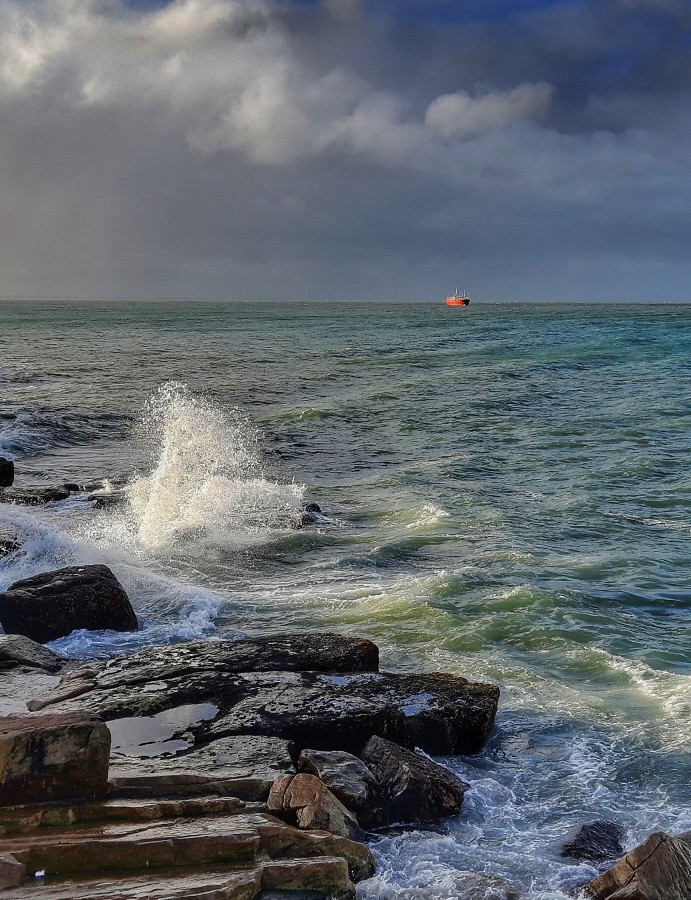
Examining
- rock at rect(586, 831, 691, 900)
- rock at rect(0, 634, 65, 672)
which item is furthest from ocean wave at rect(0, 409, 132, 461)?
rock at rect(586, 831, 691, 900)

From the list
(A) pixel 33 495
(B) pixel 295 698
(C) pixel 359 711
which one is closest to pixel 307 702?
(B) pixel 295 698

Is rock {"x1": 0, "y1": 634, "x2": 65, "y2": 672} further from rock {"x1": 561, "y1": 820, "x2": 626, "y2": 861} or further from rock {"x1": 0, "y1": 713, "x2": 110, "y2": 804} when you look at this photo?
rock {"x1": 561, "y1": 820, "x2": 626, "y2": 861}

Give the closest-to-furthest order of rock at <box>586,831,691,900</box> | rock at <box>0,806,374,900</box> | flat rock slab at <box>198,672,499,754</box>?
1. rock at <box>0,806,374,900</box>
2. rock at <box>586,831,691,900</box>
3. flat rock slab at <box>198,672,499,754</box>

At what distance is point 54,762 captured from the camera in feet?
18.2

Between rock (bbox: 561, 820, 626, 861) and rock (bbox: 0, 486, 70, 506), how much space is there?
12.4 metres

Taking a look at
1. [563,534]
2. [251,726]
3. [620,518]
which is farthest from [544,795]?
[620,518]

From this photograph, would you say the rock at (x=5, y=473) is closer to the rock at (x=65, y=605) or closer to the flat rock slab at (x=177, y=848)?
the rock at (x=65, y=605)

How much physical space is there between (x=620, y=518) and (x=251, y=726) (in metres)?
10.1

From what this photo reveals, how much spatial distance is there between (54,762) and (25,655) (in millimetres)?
2989

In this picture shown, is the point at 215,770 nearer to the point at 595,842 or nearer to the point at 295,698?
the point at 295,698

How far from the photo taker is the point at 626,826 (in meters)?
6.55

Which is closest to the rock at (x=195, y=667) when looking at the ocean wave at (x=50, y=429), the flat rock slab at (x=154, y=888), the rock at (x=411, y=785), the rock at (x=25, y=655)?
the rock at (x=25, y=655)

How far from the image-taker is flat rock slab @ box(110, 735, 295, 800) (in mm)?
5879

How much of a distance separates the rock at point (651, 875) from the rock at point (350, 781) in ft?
4.93
